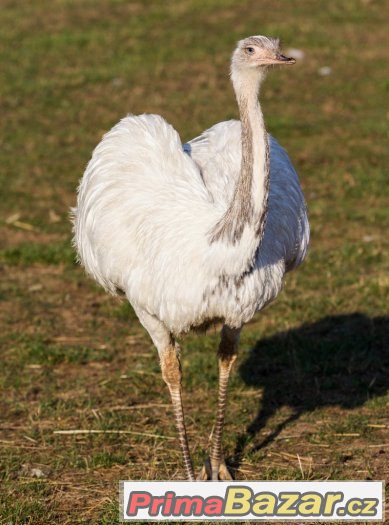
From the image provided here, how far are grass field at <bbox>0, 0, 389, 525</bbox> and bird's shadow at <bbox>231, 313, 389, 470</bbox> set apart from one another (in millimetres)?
14

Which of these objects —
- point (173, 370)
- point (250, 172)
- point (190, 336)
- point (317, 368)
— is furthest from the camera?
point (190, 336)

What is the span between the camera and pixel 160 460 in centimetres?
627

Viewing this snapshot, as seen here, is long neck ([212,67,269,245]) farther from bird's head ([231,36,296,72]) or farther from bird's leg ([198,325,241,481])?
→ bird's leg ([198,325,241,481])

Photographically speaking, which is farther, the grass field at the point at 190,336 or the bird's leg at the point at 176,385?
the grass field at the point at 190,336

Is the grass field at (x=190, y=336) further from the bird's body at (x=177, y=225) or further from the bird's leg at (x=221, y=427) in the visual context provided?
the bird's body at (x=177, y=225)

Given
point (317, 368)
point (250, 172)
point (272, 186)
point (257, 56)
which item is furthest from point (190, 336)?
point (257, 56)

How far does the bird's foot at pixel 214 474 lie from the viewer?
235 inches

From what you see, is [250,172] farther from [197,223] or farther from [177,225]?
[177,225]

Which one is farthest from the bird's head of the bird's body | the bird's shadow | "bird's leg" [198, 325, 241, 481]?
the bird's shadow

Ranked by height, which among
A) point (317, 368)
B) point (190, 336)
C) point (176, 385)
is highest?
point (176, 385)

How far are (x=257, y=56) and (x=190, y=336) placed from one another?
3.37 m

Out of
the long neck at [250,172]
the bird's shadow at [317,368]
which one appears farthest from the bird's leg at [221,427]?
the long neck at [250,172]

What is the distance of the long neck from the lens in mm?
4836

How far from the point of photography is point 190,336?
7957 millimetres
